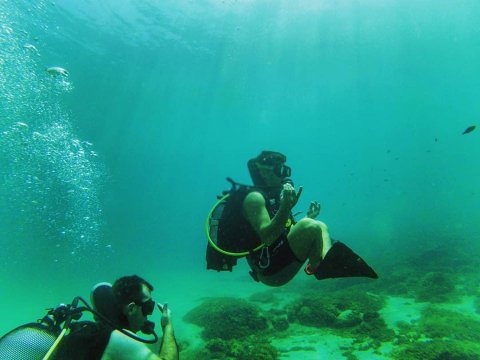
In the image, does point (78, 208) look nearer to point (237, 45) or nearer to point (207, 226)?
point (237, 45)

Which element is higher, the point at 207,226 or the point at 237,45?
the point at 237,45

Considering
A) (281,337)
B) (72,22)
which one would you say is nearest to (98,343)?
(281,337)

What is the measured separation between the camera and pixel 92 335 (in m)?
2.59

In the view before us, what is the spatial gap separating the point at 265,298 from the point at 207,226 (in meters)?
14.1

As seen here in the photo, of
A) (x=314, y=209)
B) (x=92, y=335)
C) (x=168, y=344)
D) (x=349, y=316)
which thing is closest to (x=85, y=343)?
(x=92, y=335)

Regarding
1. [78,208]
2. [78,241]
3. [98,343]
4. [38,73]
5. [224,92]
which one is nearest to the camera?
[98,343]

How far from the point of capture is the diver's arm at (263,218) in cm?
381

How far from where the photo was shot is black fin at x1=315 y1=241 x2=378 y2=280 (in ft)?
12.5

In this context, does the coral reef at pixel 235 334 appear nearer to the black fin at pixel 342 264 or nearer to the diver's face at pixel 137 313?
the black fin at pixel 342 264

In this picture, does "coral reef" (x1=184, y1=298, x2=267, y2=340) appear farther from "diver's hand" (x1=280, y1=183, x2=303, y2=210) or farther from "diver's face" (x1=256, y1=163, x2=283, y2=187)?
"diver's hand" (x1=280, y1=183, x2=303, y2=210)

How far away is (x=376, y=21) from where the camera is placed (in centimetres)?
3988

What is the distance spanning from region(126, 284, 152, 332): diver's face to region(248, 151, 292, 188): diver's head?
2308mm

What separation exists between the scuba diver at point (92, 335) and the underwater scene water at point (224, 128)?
643 cm

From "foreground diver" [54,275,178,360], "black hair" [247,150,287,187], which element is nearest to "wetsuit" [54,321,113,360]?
Answer: "foreground diver" [54,275,178,360]
